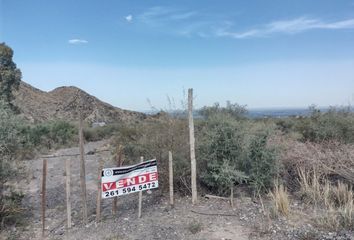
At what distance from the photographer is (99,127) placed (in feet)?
87.1

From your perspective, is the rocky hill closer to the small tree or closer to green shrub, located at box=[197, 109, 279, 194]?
the small tree

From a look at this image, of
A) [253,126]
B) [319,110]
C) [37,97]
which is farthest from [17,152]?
[37,97]

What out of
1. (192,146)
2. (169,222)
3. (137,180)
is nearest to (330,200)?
(192,146)

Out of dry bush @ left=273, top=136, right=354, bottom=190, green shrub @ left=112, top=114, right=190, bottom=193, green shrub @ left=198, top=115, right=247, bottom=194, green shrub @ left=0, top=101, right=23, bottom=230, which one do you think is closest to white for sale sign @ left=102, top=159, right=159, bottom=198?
green shrub @ left=112, top=114, right=190, bottom=193

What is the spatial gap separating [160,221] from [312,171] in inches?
151

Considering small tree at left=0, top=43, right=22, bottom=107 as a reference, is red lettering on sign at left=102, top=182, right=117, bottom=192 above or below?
below

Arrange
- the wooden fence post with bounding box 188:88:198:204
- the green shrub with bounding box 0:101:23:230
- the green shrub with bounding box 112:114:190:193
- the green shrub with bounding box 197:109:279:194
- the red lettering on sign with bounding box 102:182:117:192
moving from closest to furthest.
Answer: the red lettering on sign with bounding box 102:182:117:192, the green shrub with bounding box 0:101:23:230, the wooden fence post with bounding box 188:88:198:204, the green shrub with bounding box 197:109:279:194, the green shrub with bounding box 112:114:190:193

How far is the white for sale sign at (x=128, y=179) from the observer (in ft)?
21.5

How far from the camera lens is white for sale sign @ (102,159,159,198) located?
258 inches

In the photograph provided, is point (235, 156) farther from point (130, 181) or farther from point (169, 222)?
point (130, 181)

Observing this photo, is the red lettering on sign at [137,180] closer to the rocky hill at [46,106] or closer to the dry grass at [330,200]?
the dry grass at [330,200]

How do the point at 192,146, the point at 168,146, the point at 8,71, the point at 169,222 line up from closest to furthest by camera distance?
1. the point at 169,222
2. the point at 192,146
3. the point at 168,146
4. the point at 8,71

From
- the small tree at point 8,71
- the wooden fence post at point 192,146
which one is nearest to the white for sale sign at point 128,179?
the wooden fence post at point 192,146

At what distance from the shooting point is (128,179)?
6.77 metres
